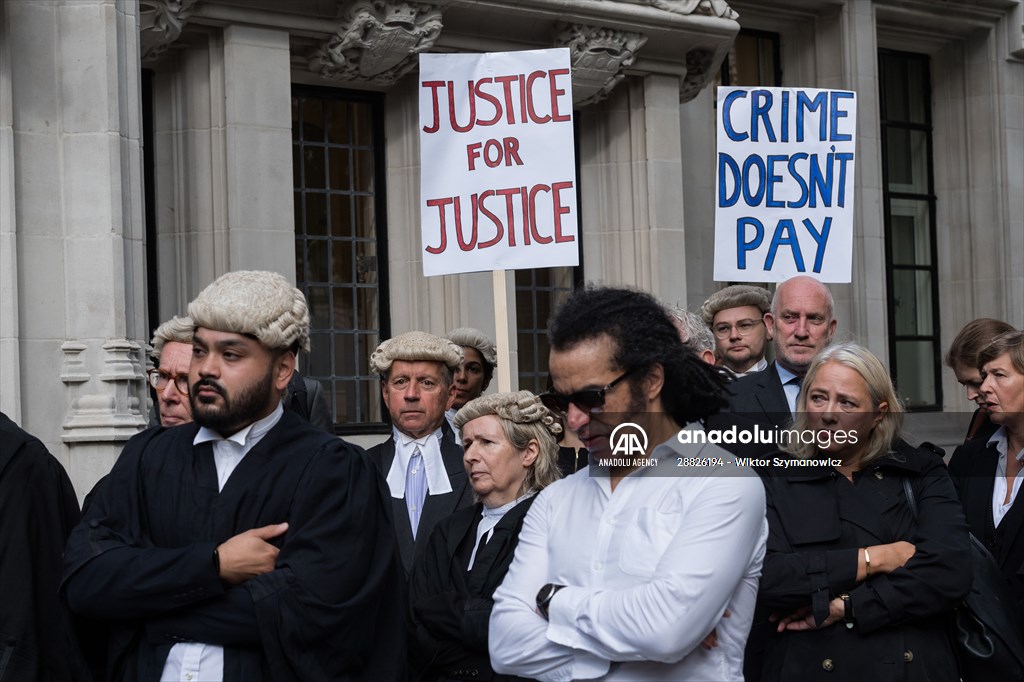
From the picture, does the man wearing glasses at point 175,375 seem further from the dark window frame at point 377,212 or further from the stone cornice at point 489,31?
the dark window frame at point 377,212

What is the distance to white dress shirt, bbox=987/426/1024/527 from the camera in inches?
210

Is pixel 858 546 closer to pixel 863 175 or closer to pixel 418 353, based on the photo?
pixel 418 353

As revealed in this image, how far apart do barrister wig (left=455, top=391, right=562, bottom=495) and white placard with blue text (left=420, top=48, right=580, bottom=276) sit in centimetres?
200

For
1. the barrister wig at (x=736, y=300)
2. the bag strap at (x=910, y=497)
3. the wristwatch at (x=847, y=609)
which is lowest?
the wristwatch at (x=847, y=609)

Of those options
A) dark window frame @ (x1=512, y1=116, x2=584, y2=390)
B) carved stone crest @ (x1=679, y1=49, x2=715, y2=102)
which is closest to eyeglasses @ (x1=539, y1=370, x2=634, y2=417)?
dark window frame @ (x1=512, y1=116, x2=584, y2=390)

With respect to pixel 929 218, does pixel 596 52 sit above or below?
above

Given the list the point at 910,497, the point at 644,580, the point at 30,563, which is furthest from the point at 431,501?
the point at 644,580

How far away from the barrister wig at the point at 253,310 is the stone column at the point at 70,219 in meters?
4.08

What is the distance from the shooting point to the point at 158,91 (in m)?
9.59

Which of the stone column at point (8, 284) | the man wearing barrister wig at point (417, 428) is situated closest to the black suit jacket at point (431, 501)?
the man wearing barrister wig at point (417, 428)

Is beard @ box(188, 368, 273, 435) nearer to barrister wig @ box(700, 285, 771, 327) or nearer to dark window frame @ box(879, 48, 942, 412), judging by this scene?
barrister wig @ box(700, 285, 771, 327)

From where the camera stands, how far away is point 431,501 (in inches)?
224

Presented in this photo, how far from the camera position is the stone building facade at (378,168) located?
7.71 meters

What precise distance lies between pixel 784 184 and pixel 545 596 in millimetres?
4729
